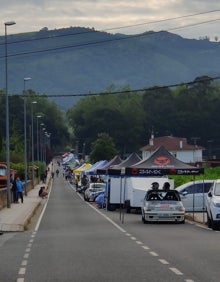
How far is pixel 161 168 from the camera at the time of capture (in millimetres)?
40594

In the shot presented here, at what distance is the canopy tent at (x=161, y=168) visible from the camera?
40.2 m

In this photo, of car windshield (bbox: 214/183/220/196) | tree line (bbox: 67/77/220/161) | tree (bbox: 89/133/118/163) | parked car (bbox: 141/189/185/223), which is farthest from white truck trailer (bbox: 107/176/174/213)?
tree line (bbox: 67/77/220/161)

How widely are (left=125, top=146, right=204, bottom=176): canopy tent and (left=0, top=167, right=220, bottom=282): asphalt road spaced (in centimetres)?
784

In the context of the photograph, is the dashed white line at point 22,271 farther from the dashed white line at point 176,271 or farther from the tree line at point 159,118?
the tree line at point 159,118

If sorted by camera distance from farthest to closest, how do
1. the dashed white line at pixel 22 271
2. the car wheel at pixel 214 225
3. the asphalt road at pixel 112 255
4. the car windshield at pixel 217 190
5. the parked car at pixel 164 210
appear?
1. the parked car at pixel 164 210
2. the car windshield at pixel 217 190
3. the car wheel at pixel 214 225
4. the dashed white line at pixel 22 271
5. the asphalt road at pixel 112 255

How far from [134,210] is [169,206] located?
1500 cm

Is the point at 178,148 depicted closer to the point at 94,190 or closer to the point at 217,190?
the point at 94,190

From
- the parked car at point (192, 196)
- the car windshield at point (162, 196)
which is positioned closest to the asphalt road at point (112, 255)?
the car windshield at point (162, 196)

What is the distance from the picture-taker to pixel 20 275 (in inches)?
641

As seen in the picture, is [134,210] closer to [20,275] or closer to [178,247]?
[178,247]

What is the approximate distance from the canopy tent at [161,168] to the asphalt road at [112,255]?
784cm

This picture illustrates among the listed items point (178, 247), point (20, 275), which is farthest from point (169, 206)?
point (20, 275)

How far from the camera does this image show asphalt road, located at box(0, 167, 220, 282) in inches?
634

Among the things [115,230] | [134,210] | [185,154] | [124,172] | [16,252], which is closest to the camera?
[16,252]
